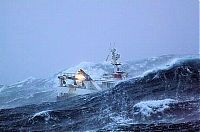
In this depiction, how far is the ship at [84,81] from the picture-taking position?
828 cm

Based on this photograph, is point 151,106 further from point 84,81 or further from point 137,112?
point 84,81

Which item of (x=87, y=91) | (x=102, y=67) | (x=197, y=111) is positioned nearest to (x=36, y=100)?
(x=87, y=91)

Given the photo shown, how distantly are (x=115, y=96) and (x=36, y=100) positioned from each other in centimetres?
316

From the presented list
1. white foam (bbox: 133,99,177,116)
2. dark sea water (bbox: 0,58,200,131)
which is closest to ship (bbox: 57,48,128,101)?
dark sea water (bbox: 0,58,200,131)

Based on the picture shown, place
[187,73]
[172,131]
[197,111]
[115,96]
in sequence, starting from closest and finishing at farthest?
1. [172,131]
2. [197,111]
3. [115,96]
4. [187,73]

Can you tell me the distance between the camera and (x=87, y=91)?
8.05 meters

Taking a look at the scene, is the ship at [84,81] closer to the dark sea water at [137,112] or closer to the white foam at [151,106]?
the dark sea water at [137,112]

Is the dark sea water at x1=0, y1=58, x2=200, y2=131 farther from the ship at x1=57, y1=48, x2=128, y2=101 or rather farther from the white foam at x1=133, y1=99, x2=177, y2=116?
the ship at x1=57, y1=48, x2=128, y2=101

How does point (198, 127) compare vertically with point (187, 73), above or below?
below

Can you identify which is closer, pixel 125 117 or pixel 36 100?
pixel 125 117

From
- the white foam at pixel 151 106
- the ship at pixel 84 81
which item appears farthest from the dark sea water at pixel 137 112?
the ship at pixel 84 81

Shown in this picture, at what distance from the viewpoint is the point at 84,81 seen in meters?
8.66

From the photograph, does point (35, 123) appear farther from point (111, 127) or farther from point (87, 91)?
point (87, 91)

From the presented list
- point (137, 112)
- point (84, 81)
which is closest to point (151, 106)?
point (137, 112)
